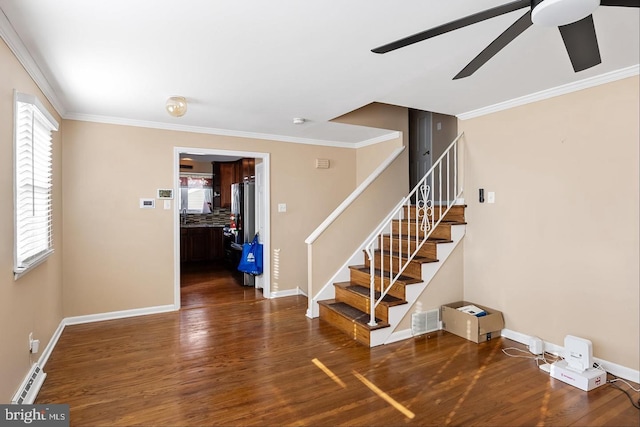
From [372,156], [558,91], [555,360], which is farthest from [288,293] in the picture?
[558,91]

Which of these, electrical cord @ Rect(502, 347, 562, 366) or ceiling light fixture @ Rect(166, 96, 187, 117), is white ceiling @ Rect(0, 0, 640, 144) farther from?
electrical cord @ Rect(502, 347, 562, 366)

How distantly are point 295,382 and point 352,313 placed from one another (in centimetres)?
119

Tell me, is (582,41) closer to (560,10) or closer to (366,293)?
(560,10)

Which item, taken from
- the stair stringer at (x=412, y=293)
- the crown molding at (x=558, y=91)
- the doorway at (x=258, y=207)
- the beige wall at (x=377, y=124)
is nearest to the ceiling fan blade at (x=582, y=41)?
the crown molding at (x=558, y=91)

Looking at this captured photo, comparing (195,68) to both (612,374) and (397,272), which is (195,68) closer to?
(397,272)

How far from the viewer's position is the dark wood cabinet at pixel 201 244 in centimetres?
734

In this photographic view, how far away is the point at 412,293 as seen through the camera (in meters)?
3.44

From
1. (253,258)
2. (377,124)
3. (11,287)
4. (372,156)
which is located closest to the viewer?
(11,287)

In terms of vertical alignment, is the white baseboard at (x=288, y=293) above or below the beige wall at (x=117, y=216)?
below

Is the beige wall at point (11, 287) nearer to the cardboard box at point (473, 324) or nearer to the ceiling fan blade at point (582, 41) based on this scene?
the ceiling fan blade at point (582, 41)

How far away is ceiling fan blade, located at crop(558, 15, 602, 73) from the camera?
4.86ft

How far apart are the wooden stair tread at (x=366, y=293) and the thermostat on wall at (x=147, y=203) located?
93.9 inches

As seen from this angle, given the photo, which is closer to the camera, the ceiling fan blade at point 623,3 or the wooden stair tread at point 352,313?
the ceiling fan blade at point 623,3

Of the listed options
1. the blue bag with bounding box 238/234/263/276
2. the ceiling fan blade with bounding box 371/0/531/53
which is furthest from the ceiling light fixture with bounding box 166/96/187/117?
the blue bag with bounding box 238/234/263/276
